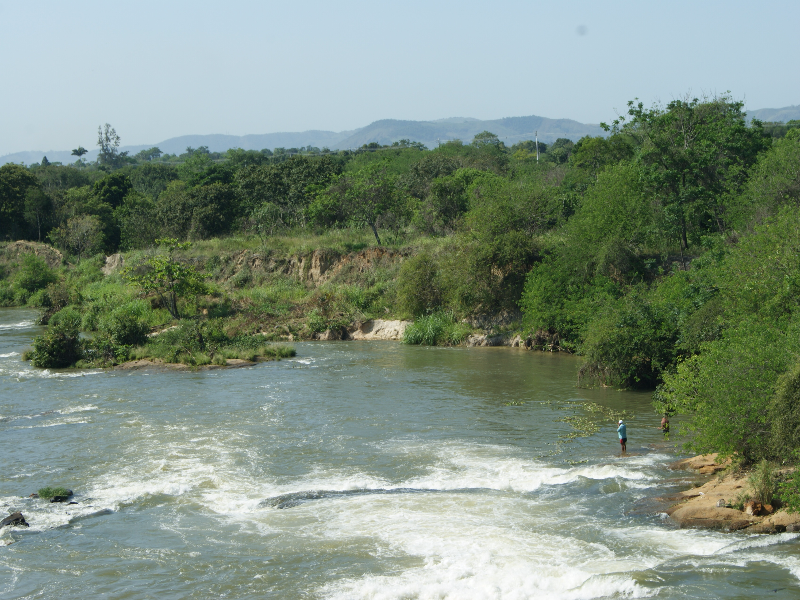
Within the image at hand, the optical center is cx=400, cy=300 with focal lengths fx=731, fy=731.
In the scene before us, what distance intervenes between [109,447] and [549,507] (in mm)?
13987

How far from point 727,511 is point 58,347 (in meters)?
31.8

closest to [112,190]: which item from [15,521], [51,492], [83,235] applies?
[83,235]

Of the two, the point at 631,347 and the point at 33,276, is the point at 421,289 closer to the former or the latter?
the point at 631,347

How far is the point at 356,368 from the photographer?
35625 mm

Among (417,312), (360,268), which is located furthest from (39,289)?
(417,312)

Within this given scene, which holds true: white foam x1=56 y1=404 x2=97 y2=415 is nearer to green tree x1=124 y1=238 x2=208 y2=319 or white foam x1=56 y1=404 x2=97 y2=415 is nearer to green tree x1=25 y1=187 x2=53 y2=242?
green tree x1=124 y1=238 x2=208 y2=319

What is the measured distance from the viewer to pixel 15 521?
1700cm

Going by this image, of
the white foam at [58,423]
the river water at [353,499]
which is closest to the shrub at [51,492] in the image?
the river water at [353,499]

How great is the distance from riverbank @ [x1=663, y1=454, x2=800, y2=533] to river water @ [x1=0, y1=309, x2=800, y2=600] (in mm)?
357

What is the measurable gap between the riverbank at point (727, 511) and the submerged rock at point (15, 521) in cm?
1481

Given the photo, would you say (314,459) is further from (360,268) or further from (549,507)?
(360,268)

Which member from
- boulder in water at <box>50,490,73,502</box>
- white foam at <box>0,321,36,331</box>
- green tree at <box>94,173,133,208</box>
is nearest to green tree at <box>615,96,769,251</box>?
boulder in water at <box>50,490,73,502</box>

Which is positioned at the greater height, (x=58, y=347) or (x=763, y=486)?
(x=763, y=486)

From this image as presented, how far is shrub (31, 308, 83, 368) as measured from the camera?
1430 inches
